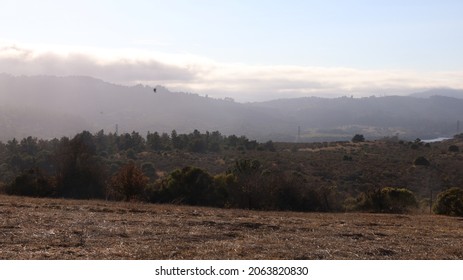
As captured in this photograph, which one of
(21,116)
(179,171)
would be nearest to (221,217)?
(179,171)

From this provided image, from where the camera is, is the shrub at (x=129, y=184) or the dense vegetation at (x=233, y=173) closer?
the shrub at (x=129, y=184)

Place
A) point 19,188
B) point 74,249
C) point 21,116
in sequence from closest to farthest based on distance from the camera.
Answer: point 74,249 → point 19,188 → point 21,116

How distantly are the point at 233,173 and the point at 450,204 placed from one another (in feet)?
41.4

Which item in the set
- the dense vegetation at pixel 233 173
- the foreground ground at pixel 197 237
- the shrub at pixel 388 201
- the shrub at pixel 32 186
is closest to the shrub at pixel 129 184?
the dense vegetation at pixel 233 173

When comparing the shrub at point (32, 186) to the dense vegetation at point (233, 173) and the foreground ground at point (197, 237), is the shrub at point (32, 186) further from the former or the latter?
the foreground ground at point (197, 237)

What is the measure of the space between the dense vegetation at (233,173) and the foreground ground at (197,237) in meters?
11.3

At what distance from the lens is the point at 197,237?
12602 mm

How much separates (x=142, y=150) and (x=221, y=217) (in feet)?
164

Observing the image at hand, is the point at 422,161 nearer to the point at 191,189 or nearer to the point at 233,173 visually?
the point at 233,173

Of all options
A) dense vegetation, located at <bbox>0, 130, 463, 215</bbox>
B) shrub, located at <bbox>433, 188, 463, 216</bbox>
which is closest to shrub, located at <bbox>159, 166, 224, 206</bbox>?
dense vegetation, located at <bbox>0, 130, 463, 215</bbox>

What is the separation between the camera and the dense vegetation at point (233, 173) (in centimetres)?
2930

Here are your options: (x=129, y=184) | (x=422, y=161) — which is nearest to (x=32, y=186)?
(x=129, y=184)

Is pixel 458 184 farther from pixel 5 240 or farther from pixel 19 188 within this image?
pixel 5 240

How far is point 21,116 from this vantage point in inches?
7667
